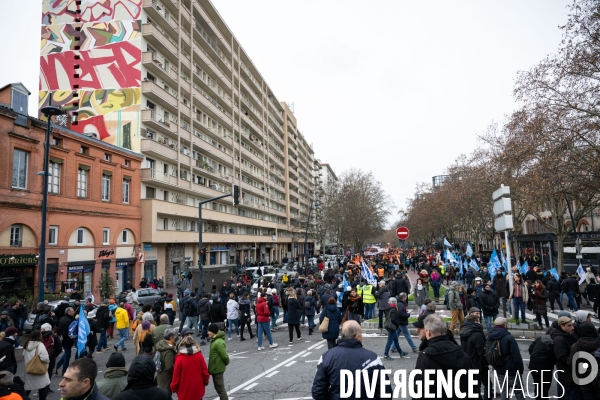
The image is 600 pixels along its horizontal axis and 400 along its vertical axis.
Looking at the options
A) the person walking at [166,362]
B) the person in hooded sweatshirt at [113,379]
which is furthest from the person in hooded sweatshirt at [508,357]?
the person in hooded sweatshirt at [113,379]

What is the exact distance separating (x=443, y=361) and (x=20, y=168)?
2514 cm

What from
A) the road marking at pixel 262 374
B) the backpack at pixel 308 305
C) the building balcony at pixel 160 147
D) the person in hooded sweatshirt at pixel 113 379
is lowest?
the road marking at pixel 262 374

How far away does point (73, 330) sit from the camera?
10.6m

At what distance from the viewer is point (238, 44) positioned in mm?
55344

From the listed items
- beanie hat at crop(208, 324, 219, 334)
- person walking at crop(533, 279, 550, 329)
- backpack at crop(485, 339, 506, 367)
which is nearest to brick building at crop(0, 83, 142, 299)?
beanie hat at crop(208, 324, 219, 334)

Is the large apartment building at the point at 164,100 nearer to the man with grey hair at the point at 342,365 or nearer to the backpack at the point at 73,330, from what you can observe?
the backpack at the point at 73,330

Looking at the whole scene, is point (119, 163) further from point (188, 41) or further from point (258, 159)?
point (258, 159)

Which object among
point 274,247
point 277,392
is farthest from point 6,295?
point 274,247

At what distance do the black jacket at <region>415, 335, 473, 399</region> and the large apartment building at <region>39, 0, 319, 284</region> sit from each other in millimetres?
31425

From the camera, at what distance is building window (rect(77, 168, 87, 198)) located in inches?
1053

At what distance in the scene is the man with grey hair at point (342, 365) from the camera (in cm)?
396

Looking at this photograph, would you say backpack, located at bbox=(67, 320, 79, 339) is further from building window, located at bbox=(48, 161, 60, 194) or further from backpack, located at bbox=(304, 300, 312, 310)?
building window, located at bbox=(48, 161, 60, 194)

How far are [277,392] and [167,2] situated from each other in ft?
130

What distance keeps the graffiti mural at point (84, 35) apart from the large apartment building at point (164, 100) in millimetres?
86
